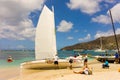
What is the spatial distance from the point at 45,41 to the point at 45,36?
2.22ft

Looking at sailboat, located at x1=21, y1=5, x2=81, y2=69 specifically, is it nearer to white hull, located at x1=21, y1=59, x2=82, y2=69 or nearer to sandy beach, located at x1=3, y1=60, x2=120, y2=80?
white hull, located at x1=21, y1=59, x2=82, y2=69

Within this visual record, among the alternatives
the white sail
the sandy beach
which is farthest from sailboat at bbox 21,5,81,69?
the sandy beach

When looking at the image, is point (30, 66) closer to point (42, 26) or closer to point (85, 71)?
point (42, 26)

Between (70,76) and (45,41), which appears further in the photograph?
(45,41)

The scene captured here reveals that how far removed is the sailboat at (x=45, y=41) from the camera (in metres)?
29.7

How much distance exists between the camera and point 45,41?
1239 inches

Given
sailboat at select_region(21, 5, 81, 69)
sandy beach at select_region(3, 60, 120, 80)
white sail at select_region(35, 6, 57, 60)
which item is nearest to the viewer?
sandy beach at select_region(3, 60, 120, 80)

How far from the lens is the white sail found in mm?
30855

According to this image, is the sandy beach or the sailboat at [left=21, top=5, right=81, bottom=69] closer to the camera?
the sandy beach

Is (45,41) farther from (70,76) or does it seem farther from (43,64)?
(70,76)

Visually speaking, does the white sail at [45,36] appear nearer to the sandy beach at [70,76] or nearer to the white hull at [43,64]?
the white hull at [43,64]

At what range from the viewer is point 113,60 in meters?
39.4

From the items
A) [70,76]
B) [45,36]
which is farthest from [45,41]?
Answer: [70,76]

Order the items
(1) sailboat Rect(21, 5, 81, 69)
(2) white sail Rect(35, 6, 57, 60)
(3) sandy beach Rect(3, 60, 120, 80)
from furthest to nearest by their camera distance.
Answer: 1. (2) white sail Rect(35, 6, 57, 60)
2. (1) sailboat Rect(21, 5, 81, 69)
3. (3) sandy beach Rect(3, 60, 120, 80)
